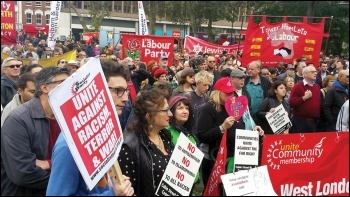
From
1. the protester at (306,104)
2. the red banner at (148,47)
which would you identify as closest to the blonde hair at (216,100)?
the protester at (306,104)

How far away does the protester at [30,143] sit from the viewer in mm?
3074

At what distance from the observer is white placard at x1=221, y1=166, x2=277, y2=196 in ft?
10.6

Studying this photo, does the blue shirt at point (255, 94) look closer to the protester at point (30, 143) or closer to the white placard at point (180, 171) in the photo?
the white placard at point (180, 171)

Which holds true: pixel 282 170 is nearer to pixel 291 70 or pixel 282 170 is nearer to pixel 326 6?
pixel 291 70

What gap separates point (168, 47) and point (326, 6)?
2119 centimetres

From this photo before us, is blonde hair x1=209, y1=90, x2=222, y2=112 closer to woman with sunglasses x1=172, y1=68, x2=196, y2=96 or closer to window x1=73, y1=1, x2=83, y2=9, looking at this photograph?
woman with sunglasses x1=172, y1=68, x2=196, y2=96

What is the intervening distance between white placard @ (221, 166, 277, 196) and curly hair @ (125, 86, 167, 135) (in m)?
0.64

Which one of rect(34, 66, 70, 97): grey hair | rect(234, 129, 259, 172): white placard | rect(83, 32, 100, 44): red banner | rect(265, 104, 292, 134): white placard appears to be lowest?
rect(83, 32, 100, 44): red banner

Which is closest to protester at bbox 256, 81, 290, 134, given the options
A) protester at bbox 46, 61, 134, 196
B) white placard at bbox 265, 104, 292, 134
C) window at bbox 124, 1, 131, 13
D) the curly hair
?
white placard at bbox 265, 104, 292, 134

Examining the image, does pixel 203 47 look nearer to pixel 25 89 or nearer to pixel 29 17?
pixel 25 89

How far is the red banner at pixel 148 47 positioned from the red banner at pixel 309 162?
7168 millimetres

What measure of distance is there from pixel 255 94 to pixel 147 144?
14.4ft

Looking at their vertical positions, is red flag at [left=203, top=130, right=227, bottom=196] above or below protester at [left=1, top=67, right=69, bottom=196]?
below

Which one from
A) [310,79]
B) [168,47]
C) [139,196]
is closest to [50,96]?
[139,196]
